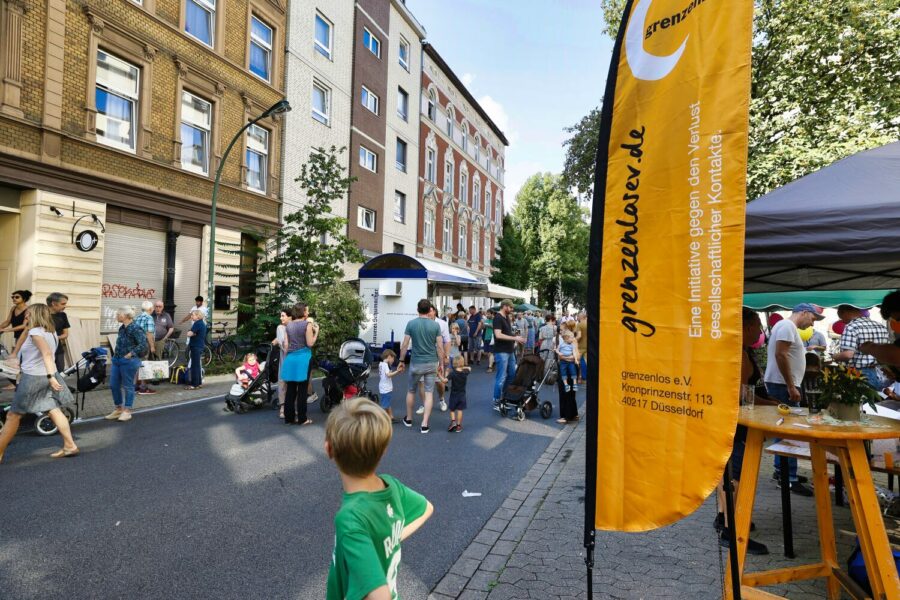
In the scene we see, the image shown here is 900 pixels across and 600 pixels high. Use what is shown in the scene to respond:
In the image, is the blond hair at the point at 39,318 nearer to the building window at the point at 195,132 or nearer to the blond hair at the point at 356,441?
the blond hair at the point at 356,441

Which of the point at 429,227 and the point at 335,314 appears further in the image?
the point at 429,227

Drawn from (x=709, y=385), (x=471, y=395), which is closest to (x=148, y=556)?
(x=709, y=385)

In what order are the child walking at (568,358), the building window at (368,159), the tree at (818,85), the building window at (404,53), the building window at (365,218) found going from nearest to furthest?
the child walking at (568,358) < the tree at (818,85) < the building window at (365,218) < the building window at (368,159) < the building window at (404,53)

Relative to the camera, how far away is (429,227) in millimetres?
33344

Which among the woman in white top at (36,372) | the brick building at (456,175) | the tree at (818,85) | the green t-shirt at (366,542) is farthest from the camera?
the brick building at (456,175)

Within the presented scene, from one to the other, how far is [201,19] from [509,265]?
3077 centimetres

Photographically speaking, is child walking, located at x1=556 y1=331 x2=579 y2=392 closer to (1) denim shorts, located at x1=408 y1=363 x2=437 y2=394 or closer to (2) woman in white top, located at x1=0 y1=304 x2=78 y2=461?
(1) denim shorts, located at x1=408 y1=363 x2=437 y2=394

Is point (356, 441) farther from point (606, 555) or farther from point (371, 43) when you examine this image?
point (371, 43)

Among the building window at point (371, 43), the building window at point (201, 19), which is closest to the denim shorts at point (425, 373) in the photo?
the building window at point (201, 19)

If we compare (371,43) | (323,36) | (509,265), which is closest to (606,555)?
(323,36)

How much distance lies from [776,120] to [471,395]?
1048 cm

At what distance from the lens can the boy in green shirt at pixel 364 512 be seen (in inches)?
63.9

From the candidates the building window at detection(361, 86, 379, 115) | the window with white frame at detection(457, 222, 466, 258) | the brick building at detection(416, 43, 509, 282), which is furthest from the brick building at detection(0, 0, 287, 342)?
the window with white frame at detection(457, 222, 466, 258)

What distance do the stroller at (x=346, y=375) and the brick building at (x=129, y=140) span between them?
25.7ft
